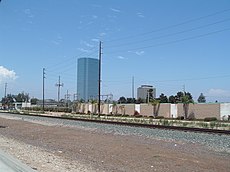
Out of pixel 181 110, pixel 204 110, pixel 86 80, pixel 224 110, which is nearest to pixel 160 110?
pixel 181 110

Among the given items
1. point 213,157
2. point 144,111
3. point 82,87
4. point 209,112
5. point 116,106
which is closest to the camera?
point 213,157

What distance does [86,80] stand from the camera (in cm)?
12800

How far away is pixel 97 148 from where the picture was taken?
1700cm

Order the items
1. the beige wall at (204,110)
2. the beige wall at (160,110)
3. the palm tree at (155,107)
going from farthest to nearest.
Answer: the palm tree at (155,107) < the beige wall at (160,110) < the beige wall at (204,110)

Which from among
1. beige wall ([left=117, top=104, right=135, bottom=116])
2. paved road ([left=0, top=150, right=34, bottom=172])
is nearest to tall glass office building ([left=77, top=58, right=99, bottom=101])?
beige wall ([left=117, top=104, right=135, bottom=116])

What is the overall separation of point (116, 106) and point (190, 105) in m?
27.2

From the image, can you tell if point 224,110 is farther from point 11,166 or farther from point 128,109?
point 11,166

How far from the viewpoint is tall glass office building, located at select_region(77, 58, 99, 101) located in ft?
400

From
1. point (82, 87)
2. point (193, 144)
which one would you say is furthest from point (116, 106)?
point (193, 144)

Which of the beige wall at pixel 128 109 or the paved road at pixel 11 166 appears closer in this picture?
the paved road at pixel 11 166

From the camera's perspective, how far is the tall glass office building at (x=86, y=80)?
122 meters

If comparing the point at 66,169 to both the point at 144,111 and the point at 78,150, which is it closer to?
the point at 78,150

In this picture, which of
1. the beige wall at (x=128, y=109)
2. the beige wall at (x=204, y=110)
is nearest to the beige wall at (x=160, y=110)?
the beige wall at (x=128, y=109)

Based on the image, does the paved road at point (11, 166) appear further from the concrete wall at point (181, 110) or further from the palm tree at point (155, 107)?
the palm tree at point (155, 107)
